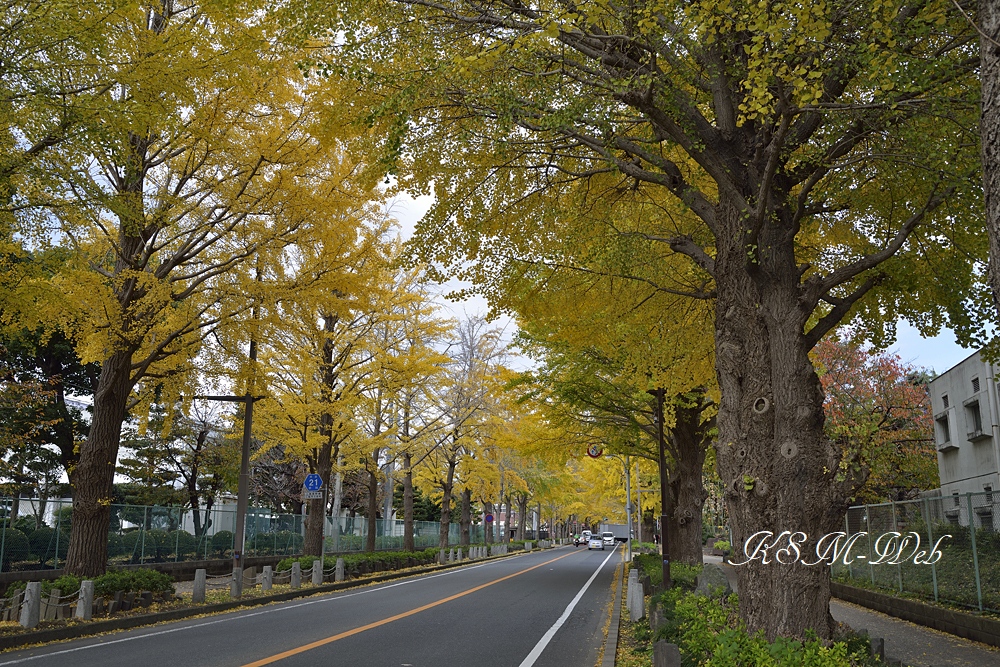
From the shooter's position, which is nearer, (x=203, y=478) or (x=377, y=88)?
(x=377, y=88)

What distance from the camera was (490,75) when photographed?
8195mm

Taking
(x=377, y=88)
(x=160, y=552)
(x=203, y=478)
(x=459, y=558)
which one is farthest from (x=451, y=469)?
(x=377, y=88)

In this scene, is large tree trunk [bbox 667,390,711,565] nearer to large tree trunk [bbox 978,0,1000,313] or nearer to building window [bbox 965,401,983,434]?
building window [bbox 965,401,983,434]

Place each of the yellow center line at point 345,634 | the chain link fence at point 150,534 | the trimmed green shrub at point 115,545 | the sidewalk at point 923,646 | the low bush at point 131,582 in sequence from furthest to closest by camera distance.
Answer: the trimmed green shrub at point 115,545 < the chain link fence at point 150,534 < the low bush at point 131,582 < the sidewalk at point 923,646 < the yellow center line at point 345,634

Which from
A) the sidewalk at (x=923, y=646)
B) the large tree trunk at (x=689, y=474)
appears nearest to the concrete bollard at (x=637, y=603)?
the sidewalk at (x=923, y=646)

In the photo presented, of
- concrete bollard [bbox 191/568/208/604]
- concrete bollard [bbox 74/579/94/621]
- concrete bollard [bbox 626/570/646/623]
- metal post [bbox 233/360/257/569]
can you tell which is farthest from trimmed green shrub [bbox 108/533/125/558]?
concrete bollard [bbox 626/570/646/623]

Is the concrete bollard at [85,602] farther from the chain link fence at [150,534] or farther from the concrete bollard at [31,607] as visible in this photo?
the chain link fence at [150,534]

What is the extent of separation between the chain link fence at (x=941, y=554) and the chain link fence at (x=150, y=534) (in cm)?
1953

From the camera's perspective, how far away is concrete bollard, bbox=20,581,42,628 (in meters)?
10.4

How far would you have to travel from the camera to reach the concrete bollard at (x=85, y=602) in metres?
11.5

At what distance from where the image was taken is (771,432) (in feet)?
23.7

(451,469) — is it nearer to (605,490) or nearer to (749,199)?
(605,490)

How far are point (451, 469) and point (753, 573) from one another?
28676 mm

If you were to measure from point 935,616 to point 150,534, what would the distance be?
2028 cm
